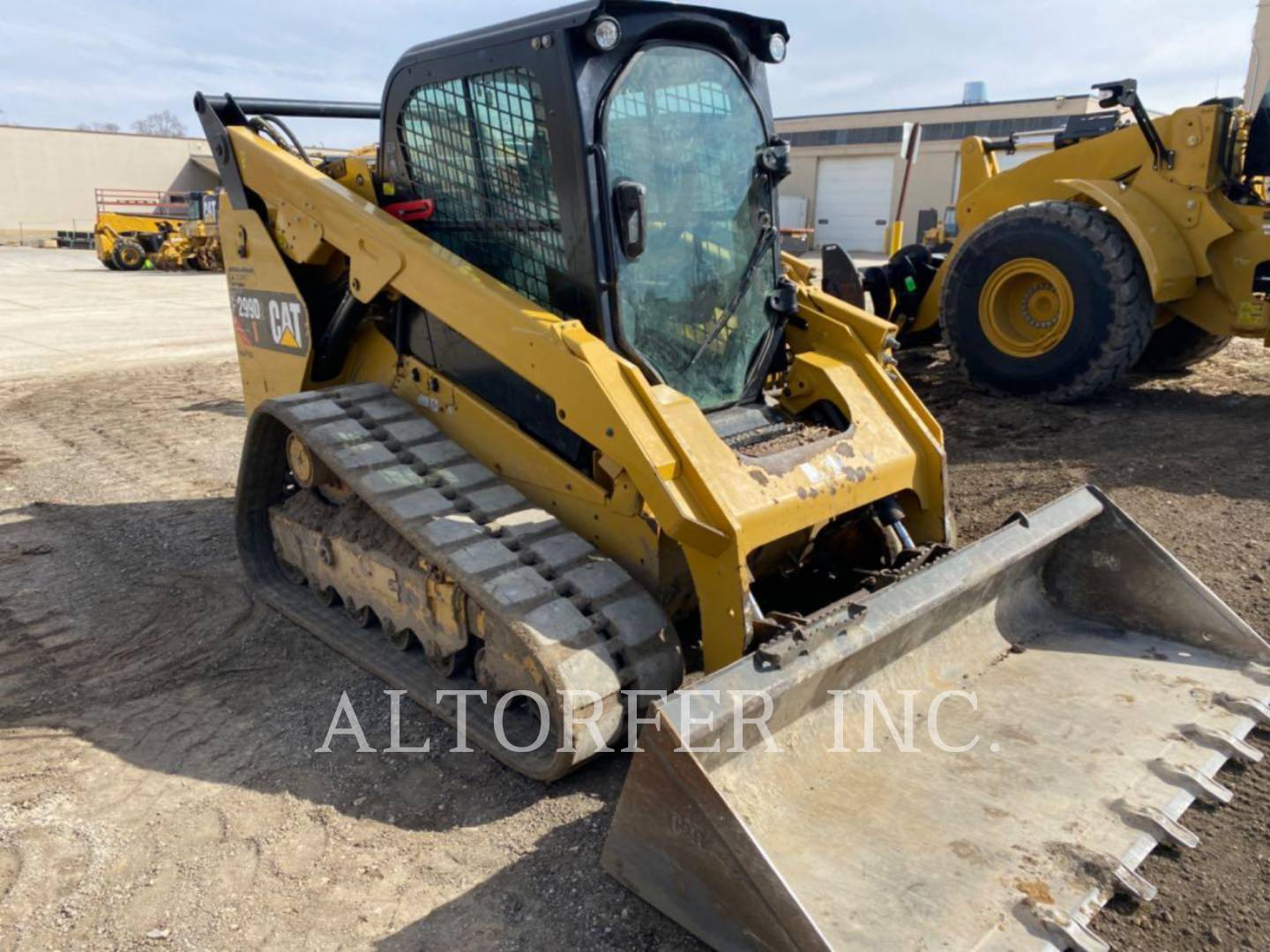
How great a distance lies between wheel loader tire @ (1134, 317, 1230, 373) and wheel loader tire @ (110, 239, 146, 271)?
25.2 m

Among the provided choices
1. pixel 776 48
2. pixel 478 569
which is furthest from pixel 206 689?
pixel 776 48

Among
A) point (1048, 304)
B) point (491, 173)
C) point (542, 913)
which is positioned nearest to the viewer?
point (542, 913)

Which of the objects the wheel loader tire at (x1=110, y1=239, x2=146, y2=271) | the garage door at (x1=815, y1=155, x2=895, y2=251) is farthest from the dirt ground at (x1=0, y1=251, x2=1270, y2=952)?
the garage door at (x1=815, y1=155, x2=895, y2=251)

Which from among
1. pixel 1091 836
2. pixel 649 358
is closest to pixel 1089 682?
pixel 1091 836

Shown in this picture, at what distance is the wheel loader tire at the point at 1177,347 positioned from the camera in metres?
7.89

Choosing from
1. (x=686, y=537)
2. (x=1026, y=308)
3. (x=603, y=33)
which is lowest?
(x=686, y=537)

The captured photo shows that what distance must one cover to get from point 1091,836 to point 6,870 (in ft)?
9.30

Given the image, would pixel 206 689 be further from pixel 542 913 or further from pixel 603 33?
pixel 603 33

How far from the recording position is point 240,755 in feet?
10.1

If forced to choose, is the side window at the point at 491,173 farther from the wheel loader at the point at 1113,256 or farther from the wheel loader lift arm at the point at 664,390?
the wheel loader at the point at 1113,256

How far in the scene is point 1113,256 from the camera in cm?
661

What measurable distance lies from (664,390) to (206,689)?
203cm

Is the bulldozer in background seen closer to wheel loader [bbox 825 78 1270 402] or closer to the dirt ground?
the dirt ground

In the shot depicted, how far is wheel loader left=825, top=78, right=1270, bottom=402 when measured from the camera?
664cm
